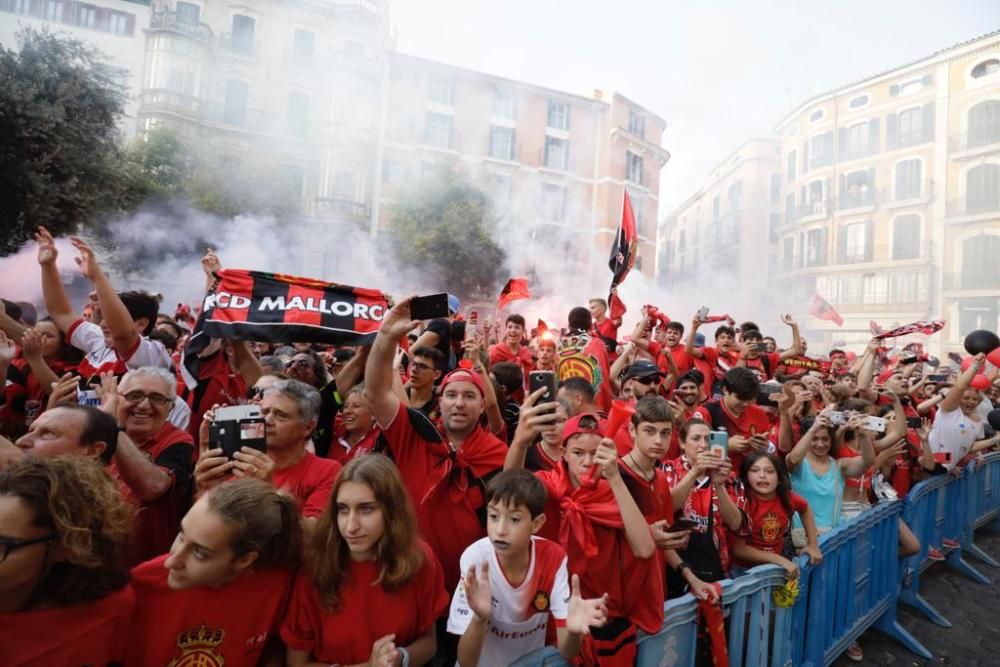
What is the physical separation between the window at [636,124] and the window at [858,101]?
11.2m

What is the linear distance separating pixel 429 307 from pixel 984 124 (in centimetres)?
3451

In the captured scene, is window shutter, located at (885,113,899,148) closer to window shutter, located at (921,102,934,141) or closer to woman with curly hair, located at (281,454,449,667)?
window shutter, located at (921,102,934,141)

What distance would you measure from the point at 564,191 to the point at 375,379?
29764 millimetres

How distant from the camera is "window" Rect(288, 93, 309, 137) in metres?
24.4

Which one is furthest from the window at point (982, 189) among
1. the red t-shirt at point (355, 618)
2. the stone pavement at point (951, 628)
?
the red t-shirt at point (355, 618)

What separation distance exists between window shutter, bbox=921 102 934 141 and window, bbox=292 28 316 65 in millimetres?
29852

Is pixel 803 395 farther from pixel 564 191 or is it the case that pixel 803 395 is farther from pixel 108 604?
pixel 564 191

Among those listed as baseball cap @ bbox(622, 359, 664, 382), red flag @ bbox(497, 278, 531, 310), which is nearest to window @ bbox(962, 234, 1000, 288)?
red flag @ bbox(497, 278, 531, 310)

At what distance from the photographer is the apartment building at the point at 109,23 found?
72.6ft

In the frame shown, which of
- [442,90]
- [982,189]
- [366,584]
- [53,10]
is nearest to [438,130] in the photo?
[442,90]

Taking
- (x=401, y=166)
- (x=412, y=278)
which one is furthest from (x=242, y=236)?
(x=401, y=166)

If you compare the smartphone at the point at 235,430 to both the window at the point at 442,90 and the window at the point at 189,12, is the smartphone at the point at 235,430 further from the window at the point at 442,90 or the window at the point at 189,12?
the window at the point at 189,12

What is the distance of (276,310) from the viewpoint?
3.79 metres

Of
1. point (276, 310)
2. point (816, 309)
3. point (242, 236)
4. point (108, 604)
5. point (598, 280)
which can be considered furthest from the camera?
point (598, 280)
